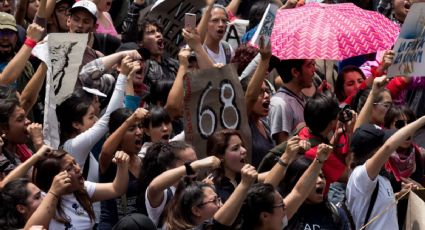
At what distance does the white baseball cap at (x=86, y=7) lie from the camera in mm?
13266

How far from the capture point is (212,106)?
38.8 feet

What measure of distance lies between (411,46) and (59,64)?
249 cm

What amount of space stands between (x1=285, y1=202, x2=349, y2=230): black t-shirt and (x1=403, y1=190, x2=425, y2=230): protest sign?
1.60ft

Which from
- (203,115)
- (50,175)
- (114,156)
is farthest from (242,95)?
(50,175)

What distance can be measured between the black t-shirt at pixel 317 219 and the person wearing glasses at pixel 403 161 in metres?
0.72

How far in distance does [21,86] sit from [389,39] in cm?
304

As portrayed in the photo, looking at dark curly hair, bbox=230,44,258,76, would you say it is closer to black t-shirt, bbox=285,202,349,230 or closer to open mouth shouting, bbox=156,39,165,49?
open mouth shouting, bbox=156,39,165,49

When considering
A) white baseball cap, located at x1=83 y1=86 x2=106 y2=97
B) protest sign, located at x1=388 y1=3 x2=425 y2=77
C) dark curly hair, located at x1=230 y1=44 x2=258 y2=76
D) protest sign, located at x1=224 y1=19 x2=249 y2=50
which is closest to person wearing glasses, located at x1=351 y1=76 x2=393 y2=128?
protest sign, located at x1=388 y1=3 x2=425 y2=77

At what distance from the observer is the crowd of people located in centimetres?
1022

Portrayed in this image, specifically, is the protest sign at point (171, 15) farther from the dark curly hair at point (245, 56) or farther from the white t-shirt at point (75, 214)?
the white t-shirt at point (75, 214)

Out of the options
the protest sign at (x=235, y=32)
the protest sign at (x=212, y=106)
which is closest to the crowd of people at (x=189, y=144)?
the protest sign at (x=212, y=106)

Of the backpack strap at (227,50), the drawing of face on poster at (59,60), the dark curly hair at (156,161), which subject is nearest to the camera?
the dark curly hair at (156,161)

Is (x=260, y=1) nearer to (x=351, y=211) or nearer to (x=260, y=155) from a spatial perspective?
(x=260, y=155)

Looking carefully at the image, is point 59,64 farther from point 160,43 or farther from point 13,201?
point 13,201
